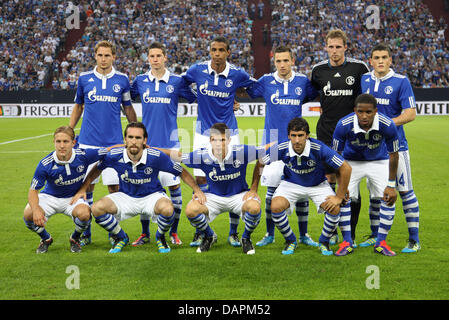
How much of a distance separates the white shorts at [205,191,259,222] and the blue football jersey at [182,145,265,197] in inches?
3.1

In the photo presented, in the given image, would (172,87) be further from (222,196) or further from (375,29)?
(375,29)

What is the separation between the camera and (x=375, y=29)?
3459cm

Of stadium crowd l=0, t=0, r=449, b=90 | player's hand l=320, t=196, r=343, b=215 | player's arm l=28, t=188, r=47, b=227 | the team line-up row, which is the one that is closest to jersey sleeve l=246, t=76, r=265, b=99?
the team line-up row

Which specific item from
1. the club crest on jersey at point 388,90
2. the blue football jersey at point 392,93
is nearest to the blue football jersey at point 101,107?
the blue football jersey at point 392,93

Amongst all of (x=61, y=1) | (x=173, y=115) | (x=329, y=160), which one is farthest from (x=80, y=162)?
(x=61, y=1)

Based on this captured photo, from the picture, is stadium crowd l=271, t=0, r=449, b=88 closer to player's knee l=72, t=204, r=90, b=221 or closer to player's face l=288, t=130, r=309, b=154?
player's face l=288, t=130, r=309, b=154

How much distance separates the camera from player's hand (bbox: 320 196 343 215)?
19.4 ft

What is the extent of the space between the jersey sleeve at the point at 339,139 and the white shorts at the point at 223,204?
116cm

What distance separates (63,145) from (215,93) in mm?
1900

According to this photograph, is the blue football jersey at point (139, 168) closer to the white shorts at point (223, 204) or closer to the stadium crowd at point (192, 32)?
the white shorts at point (223, 204)

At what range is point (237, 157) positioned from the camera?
629 cm

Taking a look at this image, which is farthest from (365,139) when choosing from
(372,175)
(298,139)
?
(298,139)

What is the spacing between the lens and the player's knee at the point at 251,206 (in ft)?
20.0

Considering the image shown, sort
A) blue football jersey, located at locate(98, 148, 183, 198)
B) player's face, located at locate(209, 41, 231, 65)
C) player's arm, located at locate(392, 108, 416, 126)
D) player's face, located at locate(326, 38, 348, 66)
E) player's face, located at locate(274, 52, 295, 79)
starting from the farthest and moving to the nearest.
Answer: player's face, located at locate(209, 41, 231, 65) < player's face, located at locate(274, 52, 295, 79) < player's face, located at locate(326, 38, 348, 66) < blue football jersey, located at locate(98, 148, 183, 198) < player's arm, located at locate(392, 108, 416, 126)
